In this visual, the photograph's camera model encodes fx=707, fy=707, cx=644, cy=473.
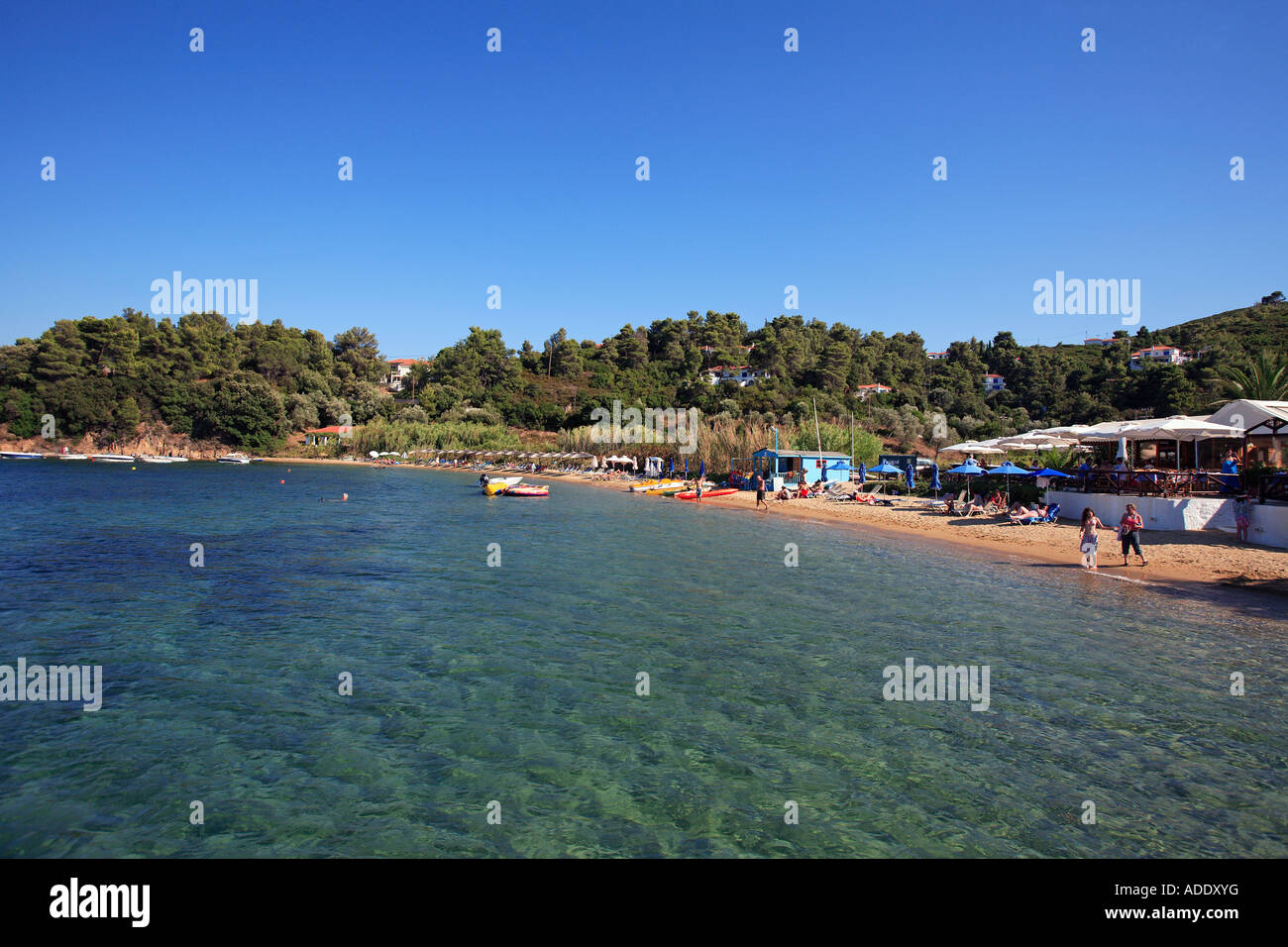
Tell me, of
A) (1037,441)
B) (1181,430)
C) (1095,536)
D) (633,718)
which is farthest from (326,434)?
(633,718)

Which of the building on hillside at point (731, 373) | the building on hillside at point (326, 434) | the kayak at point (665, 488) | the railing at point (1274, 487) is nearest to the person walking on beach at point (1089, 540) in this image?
the railing at point (1274, 487)

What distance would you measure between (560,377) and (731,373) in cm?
2707

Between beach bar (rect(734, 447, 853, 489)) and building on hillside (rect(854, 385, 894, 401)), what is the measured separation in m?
42.0

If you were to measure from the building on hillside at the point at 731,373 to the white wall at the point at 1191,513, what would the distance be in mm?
78167

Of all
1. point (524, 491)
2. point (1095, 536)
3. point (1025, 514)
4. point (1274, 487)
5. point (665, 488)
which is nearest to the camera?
point (1095, 536)

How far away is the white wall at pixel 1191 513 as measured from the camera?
1800cm

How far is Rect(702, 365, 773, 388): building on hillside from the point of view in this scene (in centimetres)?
10206

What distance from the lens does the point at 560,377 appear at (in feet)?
367

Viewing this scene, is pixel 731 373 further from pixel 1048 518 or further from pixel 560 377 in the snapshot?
pixel 1048 518

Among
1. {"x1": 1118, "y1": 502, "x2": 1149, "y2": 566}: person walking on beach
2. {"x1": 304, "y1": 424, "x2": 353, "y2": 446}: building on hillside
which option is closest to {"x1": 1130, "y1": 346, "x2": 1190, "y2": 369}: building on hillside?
{"x1": 1118, "y1": 502, "x2": 1149, "y2": 566}: person walking on beach

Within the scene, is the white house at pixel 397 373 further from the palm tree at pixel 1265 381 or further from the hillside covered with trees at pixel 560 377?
the palm tree at pixel 1265 381

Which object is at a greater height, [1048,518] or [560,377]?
[560,377]

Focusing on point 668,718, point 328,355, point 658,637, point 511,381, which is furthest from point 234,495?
point 328,355

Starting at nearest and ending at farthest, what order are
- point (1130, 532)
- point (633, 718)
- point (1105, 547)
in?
1. point (633, 718)
2. point (1130, 532)
3. point (1105, 547)
